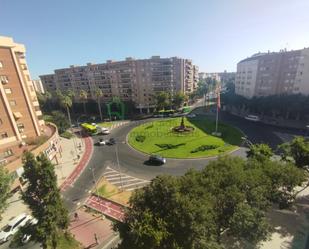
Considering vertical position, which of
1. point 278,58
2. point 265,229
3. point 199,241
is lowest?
point 265,229

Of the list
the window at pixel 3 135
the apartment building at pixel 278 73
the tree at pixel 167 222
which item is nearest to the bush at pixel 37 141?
the window at pixel 3 135

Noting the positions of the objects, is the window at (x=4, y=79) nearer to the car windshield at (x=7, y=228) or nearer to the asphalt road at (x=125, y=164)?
the asphalt road at (x=125, y=164)

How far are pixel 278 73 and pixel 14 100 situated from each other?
92.9 meters

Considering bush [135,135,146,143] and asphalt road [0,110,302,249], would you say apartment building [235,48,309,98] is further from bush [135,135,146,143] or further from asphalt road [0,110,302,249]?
bush [135,135,146,143]

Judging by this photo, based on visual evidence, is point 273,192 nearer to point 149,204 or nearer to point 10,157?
point 149,204

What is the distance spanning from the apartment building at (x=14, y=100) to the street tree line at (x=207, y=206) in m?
35.7

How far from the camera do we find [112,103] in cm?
9506

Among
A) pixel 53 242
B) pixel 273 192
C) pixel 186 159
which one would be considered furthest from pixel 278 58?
pixel 53 242

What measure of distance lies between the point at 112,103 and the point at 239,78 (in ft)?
240

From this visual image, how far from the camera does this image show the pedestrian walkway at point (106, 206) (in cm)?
2673

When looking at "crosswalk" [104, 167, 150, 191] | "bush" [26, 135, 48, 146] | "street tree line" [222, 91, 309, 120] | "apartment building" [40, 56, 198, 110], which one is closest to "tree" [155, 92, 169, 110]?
"apartment building" [40, 56, 198, 110]

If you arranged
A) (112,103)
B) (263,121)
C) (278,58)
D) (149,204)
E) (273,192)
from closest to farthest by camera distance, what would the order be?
1. (149,204)
2. (273,192)
3. (263,121)
4. (278,58)
5. (112,103)

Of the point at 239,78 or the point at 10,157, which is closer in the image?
the point at 10,157

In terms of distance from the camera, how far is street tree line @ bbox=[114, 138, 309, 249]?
1411 centimetres
